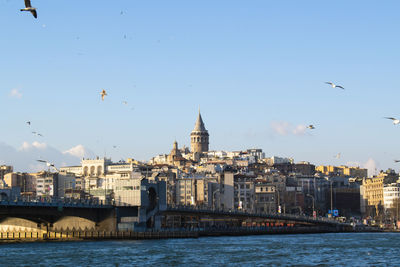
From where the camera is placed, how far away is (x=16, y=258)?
2879 inches

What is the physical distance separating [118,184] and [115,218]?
4733 mm

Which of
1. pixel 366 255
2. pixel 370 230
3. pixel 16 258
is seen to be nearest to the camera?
pixel 16 258

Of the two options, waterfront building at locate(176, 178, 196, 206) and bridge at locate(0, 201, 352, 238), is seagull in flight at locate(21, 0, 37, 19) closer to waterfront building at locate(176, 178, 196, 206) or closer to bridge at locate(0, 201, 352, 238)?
bridge at locate(0, 201, 352, 238)

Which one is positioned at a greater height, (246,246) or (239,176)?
(239,176)

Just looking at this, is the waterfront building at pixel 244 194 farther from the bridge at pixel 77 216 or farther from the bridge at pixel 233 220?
the bridge at pixel 77 216

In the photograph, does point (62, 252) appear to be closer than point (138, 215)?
Yes

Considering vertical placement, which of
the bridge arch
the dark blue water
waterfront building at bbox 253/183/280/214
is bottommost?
the dark blue water

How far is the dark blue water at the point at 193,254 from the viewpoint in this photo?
69750mm

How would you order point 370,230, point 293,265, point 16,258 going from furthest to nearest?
point 370,230
point 16,258
point 293,265

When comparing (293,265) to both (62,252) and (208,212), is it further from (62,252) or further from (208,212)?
(208,212)

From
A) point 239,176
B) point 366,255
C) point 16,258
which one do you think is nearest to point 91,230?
point 16,258

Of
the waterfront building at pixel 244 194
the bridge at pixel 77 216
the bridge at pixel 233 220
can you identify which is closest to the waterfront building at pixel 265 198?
the waterfront building at pixel 244 194

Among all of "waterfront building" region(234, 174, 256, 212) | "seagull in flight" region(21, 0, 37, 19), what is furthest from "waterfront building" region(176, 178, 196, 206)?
"seagull in flight" region(21, 0, 37, 19)

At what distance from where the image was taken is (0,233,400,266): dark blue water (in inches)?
2746
